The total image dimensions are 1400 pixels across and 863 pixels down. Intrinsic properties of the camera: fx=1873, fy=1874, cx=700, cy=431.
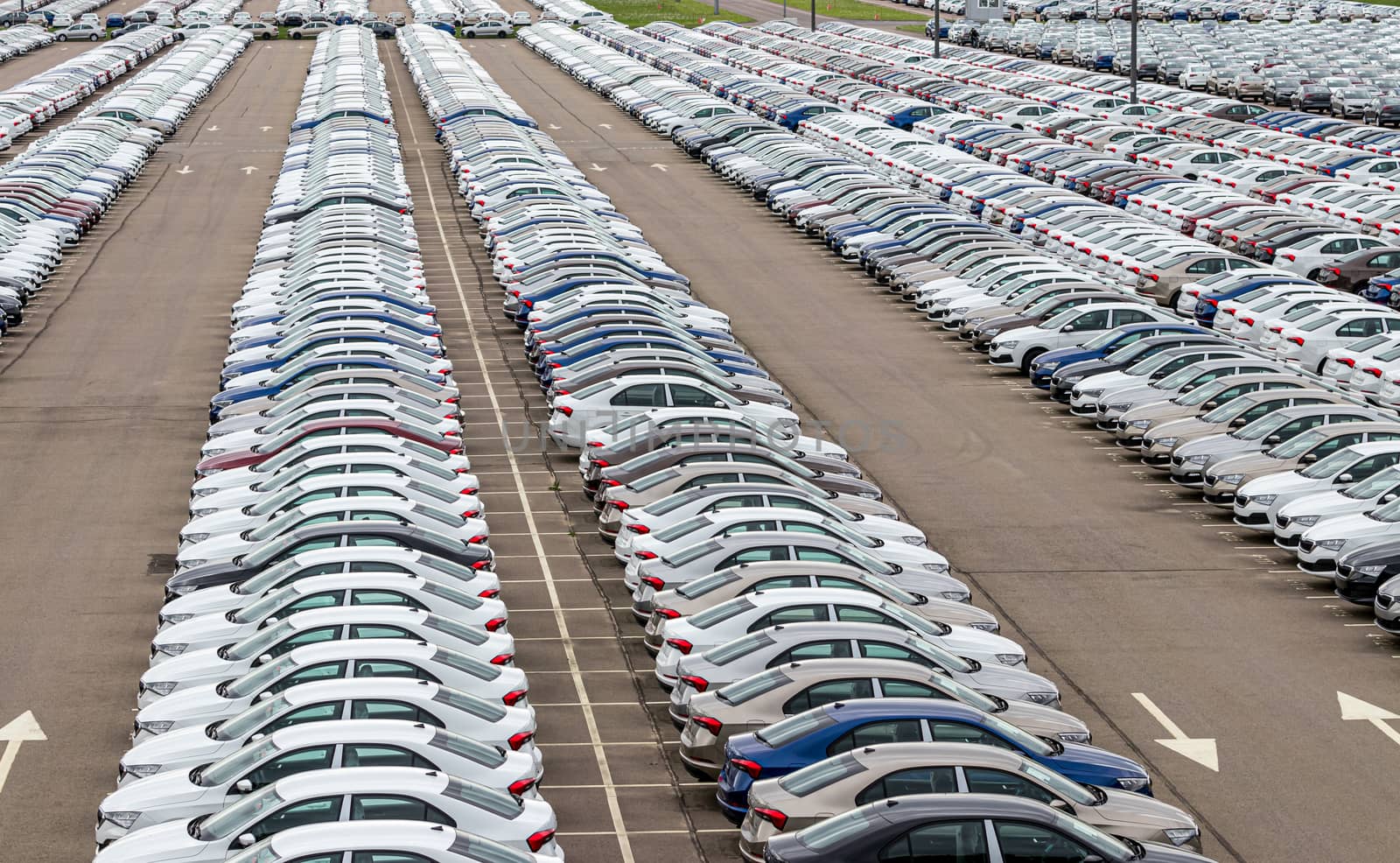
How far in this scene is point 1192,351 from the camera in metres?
31.8

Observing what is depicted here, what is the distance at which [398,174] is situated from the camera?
54500mm

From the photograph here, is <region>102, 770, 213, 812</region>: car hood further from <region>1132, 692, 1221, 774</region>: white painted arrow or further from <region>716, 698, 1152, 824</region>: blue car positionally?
<region>1132, 692, 1221, 774</region>: white painted arrow

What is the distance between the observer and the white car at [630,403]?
1106 inches

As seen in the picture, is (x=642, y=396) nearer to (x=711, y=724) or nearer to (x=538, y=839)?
(x=711, y=724)

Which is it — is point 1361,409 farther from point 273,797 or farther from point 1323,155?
point 1323,155

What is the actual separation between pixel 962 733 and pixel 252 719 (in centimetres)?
626

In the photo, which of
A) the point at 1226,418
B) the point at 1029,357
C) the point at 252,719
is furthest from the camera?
the point at 1029,357

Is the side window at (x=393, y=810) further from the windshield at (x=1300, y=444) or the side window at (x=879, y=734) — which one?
the windshield at (x=1300, y=444)

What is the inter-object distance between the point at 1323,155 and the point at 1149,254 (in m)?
18.7

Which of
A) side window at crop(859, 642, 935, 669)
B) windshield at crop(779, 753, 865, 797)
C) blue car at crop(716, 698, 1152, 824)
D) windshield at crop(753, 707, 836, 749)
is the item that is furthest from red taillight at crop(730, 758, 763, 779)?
side window at crop(859, 642, 935, 669)

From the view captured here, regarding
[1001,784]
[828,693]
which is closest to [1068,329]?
[828,693]

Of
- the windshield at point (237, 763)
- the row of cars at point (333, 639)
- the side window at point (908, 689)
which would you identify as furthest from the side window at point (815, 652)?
the windshield at point (237, 763)

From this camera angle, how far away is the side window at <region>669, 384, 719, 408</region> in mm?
28106

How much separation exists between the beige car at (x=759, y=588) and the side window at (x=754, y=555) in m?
0.24
